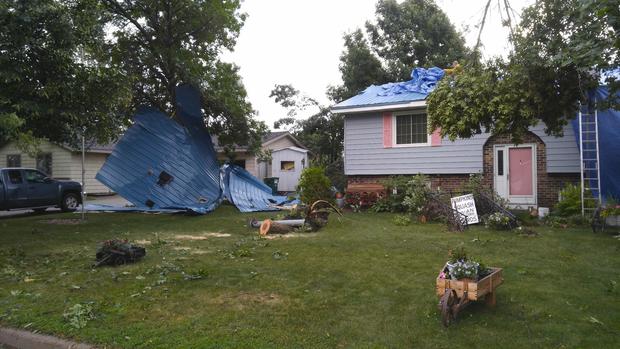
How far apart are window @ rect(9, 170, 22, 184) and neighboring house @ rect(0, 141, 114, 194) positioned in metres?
10.0

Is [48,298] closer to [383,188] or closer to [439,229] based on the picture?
[439,229]

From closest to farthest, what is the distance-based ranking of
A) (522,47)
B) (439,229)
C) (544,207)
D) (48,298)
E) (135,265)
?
(48,298), (522,47), (135,265), (439,229), (544,207)

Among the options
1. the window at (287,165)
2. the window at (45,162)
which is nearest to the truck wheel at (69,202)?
the window at (45,162)

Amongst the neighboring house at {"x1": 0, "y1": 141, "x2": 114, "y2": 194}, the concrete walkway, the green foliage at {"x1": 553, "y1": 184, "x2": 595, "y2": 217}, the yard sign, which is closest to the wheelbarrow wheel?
the concrete walkway

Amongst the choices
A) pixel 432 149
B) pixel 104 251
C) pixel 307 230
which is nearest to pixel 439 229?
pixel 307 230

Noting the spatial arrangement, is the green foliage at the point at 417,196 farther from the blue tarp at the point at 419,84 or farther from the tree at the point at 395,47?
the tree at the point at 395,47

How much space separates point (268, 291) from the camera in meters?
5.56

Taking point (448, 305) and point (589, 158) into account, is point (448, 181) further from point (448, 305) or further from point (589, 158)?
point (448, 305)

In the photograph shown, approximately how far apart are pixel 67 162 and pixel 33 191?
442 inches

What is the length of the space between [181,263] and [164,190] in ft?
27.3

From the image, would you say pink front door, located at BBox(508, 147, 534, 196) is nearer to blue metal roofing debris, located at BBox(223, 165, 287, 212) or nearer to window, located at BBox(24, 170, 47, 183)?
blue metal roofing debris, located at BBox(223, 165, 287, 212)

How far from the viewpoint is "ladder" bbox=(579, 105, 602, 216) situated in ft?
36.0

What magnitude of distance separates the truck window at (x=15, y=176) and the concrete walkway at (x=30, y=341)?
1311 cm

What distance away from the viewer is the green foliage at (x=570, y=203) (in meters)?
11.4
